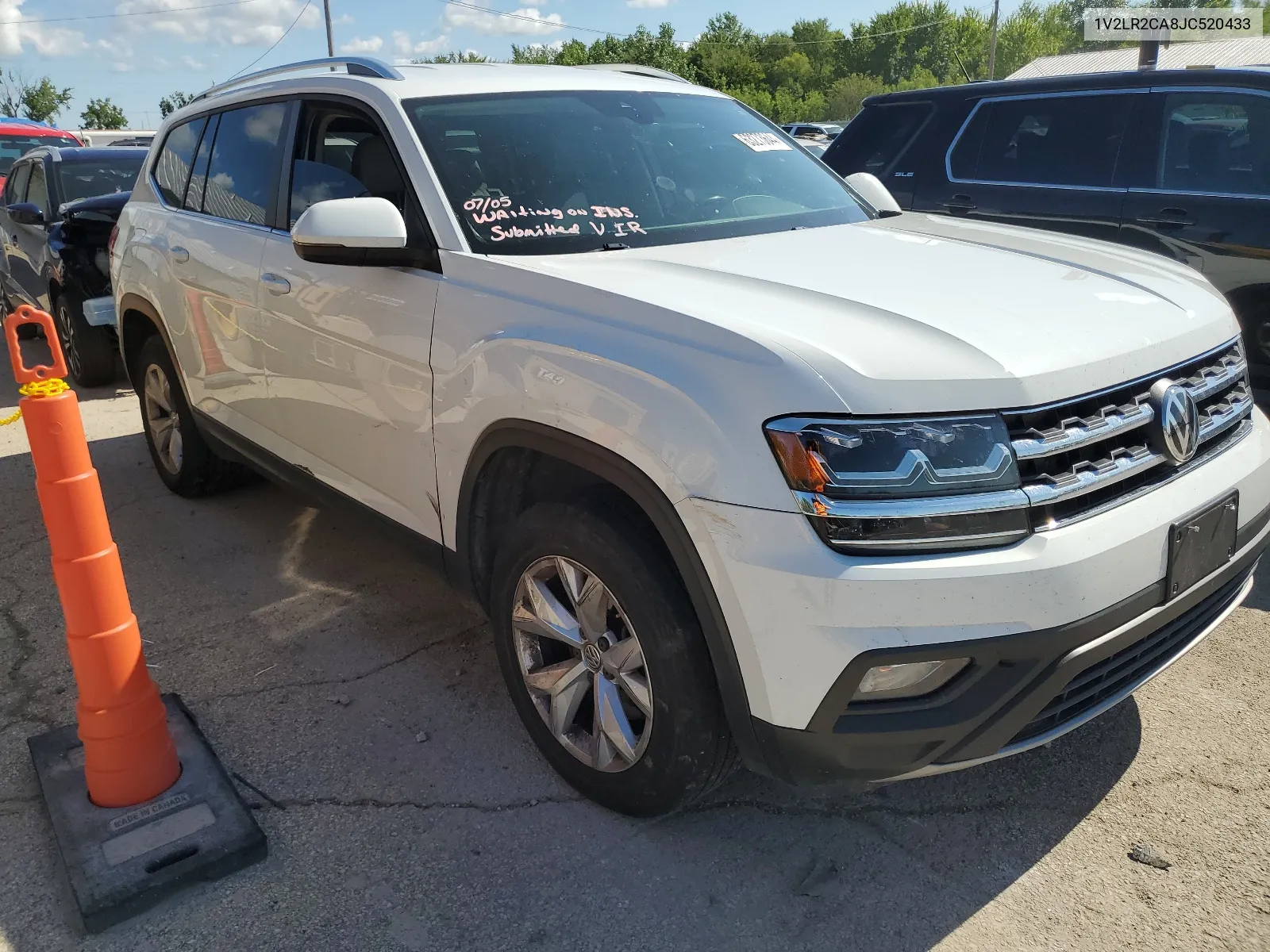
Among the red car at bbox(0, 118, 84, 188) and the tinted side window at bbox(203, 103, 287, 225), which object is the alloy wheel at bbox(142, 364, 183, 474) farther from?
the red car at bbox(0, 118, 84, 188)

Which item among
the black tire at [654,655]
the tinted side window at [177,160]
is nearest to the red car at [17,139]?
the tinted side window at [177,160]

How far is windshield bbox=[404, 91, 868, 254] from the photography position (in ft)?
9.61

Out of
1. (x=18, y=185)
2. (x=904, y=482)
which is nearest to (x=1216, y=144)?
(x=904, y=482)

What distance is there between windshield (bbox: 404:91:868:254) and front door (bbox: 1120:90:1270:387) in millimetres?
2301

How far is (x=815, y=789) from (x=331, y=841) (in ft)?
4.10

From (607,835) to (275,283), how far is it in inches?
85.6

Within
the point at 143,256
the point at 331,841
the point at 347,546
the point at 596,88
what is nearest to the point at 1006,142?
the point at 596,88

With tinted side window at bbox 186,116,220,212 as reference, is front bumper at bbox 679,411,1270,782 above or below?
below

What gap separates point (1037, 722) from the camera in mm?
2135

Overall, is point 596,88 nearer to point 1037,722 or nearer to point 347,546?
point 347,546

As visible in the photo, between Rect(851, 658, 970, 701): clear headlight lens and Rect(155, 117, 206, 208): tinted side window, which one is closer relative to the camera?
Rect(851, 658, 970, 701): clear headlight lens

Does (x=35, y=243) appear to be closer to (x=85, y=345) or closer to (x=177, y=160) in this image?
→ (x=85, y=345)

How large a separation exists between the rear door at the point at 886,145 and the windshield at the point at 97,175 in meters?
5.46

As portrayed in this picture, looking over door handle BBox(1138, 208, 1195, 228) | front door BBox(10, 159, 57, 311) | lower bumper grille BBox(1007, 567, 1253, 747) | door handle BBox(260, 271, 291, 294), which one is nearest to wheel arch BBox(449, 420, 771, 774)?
lower bumper grille BBox(1007, 567, 1253, 747)
